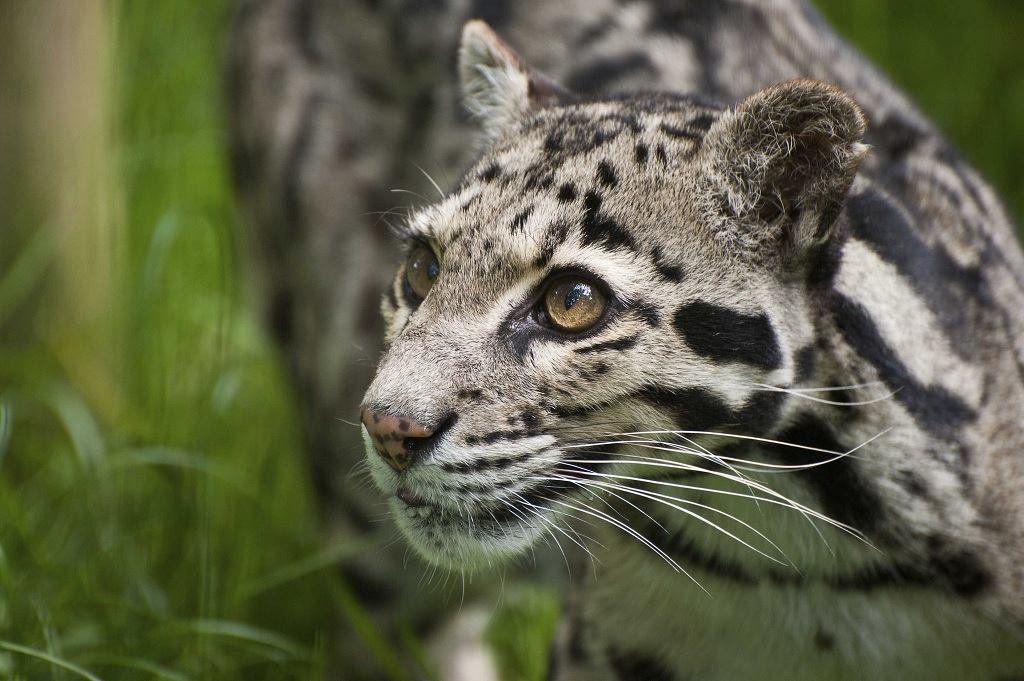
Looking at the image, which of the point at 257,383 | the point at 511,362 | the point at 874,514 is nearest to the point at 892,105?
the point at 874,514

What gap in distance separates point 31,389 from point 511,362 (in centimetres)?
353

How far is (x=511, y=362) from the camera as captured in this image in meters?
2.93

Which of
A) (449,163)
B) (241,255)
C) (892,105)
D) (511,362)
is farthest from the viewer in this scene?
(241,255)

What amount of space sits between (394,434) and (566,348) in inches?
17.3

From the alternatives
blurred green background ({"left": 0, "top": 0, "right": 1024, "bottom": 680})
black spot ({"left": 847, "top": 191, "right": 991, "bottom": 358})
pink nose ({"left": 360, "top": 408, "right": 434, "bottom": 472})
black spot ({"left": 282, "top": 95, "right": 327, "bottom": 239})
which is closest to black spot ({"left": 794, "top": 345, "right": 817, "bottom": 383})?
black spot ({"left": 847, "top": 191, "right": 991, "bottom": 358})

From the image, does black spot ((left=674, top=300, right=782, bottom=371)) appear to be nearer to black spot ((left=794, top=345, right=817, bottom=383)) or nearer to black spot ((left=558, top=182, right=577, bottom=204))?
black spot ((left=794, top=345, right=817, bottom=383))

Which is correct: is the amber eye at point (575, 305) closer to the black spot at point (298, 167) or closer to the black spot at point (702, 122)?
the black spot at point (702, 122)

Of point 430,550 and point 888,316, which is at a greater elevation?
point 888,316

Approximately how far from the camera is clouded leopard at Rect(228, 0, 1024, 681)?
9.59ft

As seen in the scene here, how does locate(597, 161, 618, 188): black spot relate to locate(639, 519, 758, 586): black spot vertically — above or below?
above

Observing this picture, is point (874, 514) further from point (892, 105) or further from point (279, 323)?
point (279, 323)

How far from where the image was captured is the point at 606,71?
4.66 m

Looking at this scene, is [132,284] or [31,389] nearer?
[31,389]

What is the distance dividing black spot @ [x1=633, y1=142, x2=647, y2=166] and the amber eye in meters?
0.35
